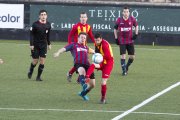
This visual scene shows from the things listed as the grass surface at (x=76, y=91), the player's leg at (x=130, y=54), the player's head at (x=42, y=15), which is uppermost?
the player's head at (x=42, y=15)

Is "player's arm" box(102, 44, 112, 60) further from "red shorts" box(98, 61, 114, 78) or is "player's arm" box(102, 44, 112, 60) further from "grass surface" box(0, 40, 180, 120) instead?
"grass surface" box(0, 40, 180, 120)

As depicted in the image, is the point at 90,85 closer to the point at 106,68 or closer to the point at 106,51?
the point at 106,68

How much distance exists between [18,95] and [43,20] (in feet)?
11.8

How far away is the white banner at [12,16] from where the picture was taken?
114 ft

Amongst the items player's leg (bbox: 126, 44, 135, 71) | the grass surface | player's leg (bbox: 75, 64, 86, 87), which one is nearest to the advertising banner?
the grass surface

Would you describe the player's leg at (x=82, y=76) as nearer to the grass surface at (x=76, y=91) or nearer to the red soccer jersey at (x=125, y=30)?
the grass surface at (x=76, y=91)

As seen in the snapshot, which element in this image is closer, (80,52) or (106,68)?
(106,68)

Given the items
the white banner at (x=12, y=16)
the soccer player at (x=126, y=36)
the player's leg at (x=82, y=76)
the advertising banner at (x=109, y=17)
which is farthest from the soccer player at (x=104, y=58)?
the white banner at (x=12, y=16)

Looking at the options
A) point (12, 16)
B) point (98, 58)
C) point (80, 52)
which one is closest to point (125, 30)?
point (80, 52)

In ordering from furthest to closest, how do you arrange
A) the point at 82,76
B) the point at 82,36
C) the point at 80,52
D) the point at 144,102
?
the point at 80,52, the point at 82,76, the point at 82,36, the point at 144,102

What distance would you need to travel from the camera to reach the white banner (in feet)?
114

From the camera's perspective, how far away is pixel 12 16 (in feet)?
114

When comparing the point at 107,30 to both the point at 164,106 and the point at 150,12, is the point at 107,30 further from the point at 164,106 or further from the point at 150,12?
the point at 164,106

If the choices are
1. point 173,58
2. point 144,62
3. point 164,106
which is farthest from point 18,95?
point 173,58
